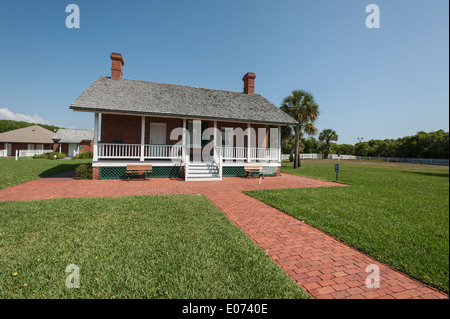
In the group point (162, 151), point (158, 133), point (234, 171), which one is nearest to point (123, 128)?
point (158, 133)

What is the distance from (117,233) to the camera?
4.57 metres

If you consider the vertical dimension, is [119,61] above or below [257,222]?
above

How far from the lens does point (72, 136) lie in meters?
40.7

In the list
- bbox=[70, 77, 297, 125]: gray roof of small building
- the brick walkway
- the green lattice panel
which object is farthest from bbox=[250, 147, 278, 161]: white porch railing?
the brick walkway

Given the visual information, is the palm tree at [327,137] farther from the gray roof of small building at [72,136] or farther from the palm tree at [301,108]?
the gray roof of small building at [72,136]

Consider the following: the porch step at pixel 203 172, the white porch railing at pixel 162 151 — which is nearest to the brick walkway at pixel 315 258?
the porch step at pixel 203 172

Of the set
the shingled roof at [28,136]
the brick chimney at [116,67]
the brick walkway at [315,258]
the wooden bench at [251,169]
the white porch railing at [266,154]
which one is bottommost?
the brick walkway at [315,258]

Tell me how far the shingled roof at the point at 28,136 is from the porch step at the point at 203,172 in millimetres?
44401

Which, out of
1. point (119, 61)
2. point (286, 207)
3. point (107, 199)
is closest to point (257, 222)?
point (286, 207)

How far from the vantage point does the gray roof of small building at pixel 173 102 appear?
484 inches

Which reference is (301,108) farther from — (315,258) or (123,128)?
(315,258)

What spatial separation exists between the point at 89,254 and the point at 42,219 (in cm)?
259

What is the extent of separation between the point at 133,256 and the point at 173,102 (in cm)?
1217
